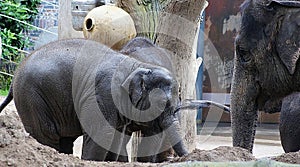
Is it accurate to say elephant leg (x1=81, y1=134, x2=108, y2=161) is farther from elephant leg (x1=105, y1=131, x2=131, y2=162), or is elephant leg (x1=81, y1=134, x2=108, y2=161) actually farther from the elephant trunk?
the elephant trunk

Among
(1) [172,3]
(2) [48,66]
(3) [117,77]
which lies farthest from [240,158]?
(1) [172,3]

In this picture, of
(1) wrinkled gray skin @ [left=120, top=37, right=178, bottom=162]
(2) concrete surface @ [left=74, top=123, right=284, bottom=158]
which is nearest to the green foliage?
(2) concrete surface @ [left=74, top=123, right=284, bottom=158]

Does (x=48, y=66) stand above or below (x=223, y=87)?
above

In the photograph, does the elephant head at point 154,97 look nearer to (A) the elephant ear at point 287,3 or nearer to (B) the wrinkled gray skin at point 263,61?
(B) the wrinkled gray skin at point 263,61

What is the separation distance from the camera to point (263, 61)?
4.21 meters

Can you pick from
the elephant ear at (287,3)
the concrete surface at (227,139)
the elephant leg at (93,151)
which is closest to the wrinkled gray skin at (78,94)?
the elephant leg at (93,151)

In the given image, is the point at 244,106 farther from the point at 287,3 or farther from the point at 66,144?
the point at 66,144

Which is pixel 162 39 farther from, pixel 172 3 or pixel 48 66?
pixel 48 66

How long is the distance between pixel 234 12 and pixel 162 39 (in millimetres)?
4745

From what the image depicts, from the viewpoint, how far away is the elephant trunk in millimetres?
4262

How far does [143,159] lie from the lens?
5.20 m

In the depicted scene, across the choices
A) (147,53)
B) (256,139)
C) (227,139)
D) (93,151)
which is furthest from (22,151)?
(256,139)

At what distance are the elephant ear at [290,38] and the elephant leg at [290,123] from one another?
0.38 m

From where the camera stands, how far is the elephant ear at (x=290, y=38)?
4090mm
